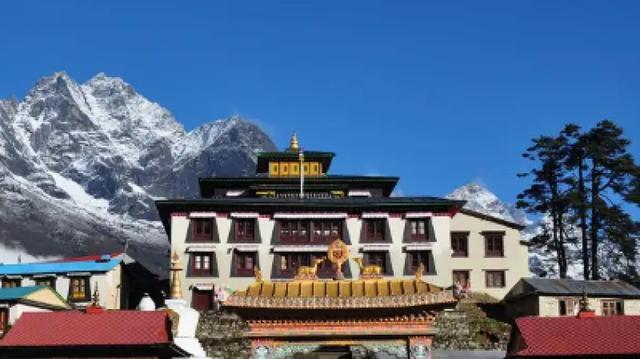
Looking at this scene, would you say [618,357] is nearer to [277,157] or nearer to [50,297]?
[50,297]

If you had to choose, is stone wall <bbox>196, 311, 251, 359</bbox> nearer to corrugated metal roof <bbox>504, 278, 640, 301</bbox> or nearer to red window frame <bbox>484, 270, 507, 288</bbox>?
corrugated metal roof <bbox>504, 278, 640, 301</bbox>

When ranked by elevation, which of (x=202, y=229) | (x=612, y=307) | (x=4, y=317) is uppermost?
(x=202, y=229)

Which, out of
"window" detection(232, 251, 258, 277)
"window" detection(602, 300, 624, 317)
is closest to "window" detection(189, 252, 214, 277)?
"window" detection(232, 251, 258, 277)

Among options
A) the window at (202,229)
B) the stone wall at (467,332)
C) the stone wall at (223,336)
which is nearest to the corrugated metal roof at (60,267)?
the window at (202,229)

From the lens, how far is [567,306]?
182 feet

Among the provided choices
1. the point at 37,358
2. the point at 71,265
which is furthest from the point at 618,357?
the point at 71,265

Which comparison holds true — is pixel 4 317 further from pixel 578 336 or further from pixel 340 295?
pixel 578 336

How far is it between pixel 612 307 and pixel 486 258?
10891 millimetres

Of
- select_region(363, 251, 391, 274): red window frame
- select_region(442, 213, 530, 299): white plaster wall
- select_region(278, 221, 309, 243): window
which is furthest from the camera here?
select_region(442, 213, 530, 299): white plaster wall

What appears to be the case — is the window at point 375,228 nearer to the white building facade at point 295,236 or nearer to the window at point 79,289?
the white building facade at point 295,236

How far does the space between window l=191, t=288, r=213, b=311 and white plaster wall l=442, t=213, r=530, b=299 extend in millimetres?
16443

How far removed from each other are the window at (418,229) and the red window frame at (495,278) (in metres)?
7.02

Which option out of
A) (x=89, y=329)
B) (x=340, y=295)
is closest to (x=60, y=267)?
(x=89, y=329)

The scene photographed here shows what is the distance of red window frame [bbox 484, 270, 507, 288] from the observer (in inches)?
2530
